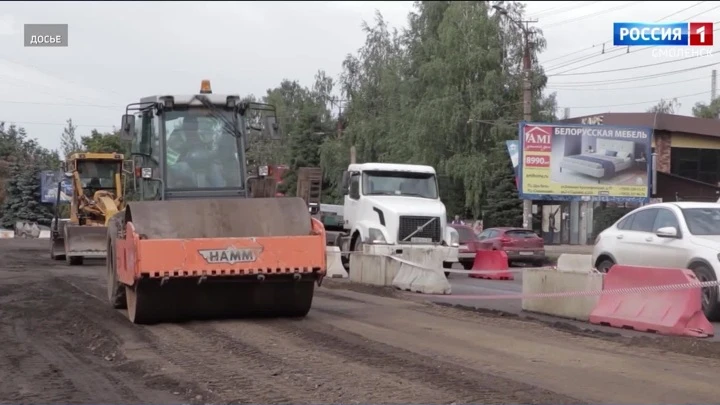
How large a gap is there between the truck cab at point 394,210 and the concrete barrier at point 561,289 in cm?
699

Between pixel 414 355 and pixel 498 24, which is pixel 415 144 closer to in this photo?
pixel 498 24

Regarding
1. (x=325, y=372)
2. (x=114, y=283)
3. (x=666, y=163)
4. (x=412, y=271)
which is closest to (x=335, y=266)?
(x=412, y=271)

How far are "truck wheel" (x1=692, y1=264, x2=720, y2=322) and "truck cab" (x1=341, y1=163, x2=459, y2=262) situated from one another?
29.0ft

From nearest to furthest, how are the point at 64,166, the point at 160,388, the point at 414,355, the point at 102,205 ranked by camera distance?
the point at 160,388 < the point at 414,355 < the point at 102,205 < the point at 64,166

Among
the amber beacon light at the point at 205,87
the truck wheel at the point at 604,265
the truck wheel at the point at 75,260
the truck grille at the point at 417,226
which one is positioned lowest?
the truck wheel at the point at 75,260

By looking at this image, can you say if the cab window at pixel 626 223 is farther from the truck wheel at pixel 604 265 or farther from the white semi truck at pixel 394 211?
the white semi truck at pixel 394 211

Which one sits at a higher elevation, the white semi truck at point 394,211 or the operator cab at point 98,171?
the operator cab at point 98,171

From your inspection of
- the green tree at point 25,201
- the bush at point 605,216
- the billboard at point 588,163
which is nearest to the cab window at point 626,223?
the billboard at point 588,163

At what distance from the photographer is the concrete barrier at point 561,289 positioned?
43.8ft

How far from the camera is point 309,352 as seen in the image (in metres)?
A: 9.89

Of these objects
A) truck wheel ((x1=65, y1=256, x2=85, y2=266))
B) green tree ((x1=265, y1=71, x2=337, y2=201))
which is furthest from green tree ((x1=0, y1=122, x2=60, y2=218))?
truck wheel ((x1=65, y1=256, x2=85, y2=266))

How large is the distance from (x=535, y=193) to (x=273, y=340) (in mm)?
31379

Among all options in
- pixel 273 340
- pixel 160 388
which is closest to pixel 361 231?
pixel 273 340

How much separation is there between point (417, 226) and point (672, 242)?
8.90 m
